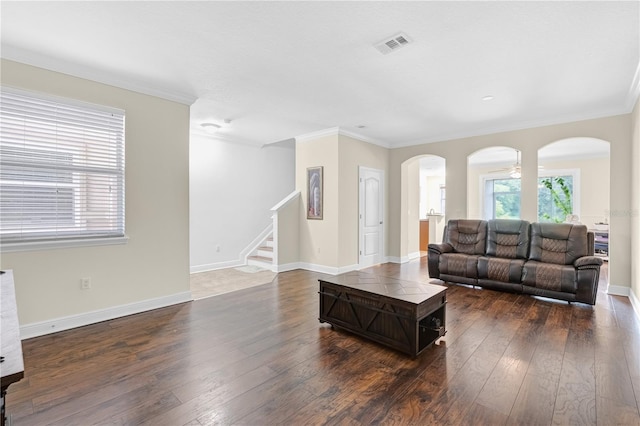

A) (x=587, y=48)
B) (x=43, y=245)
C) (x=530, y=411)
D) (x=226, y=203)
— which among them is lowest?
(x=530, y=411)

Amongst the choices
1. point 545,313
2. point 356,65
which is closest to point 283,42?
point 356,65

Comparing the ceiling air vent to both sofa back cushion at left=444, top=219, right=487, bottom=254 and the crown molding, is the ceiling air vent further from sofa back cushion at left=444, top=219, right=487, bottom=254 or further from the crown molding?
sofa back cushion at left=444, top=219, right=487, bottom=254

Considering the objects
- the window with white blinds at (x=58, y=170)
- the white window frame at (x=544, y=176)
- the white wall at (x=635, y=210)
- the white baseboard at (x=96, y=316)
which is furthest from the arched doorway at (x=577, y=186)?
the window with white blinds at (x=58, y=170)

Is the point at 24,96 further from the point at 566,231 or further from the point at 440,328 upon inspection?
the point at 566,231

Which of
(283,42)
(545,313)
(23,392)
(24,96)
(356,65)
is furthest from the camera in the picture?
(545,313)

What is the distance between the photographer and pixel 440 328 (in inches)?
110

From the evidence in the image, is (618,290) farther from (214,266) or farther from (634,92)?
(214,266)

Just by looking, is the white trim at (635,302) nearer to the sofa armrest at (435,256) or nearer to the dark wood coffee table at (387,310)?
the sofa armrest at (435,256)

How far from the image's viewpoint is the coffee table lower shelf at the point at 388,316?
2.52 m

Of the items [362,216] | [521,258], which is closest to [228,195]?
[362,216]

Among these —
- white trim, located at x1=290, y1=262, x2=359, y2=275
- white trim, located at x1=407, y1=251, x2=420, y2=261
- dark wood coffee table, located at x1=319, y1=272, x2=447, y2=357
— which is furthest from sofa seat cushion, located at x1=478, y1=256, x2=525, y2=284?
white trim, located at x1=407, y1=251, x2=420, y2=261

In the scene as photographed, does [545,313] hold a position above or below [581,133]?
below

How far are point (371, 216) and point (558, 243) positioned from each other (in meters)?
3.13

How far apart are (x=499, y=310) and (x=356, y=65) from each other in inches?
125
